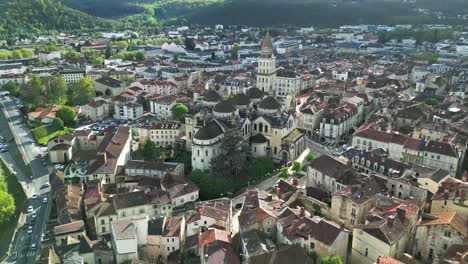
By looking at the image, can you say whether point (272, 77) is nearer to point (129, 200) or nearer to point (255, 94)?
point (255, 94)

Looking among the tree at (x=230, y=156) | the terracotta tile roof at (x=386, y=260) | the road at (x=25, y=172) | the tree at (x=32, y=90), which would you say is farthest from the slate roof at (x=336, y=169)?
the tree at (x=32, y=90)

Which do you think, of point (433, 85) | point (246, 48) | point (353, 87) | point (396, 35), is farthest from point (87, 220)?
point (396, 35)

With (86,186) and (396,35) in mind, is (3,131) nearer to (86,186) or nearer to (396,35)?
(86,186)

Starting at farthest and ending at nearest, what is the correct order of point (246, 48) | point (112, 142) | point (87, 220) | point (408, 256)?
point (246, 48)
point (112, 142)
point (87, 220)
point (408, 256)

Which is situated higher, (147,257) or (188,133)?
(188,133)

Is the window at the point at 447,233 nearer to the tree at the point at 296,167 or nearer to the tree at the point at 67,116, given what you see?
the tree at the point at 296,167

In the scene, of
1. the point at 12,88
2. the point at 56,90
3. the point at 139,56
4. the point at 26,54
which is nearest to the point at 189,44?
the point at 139,56
